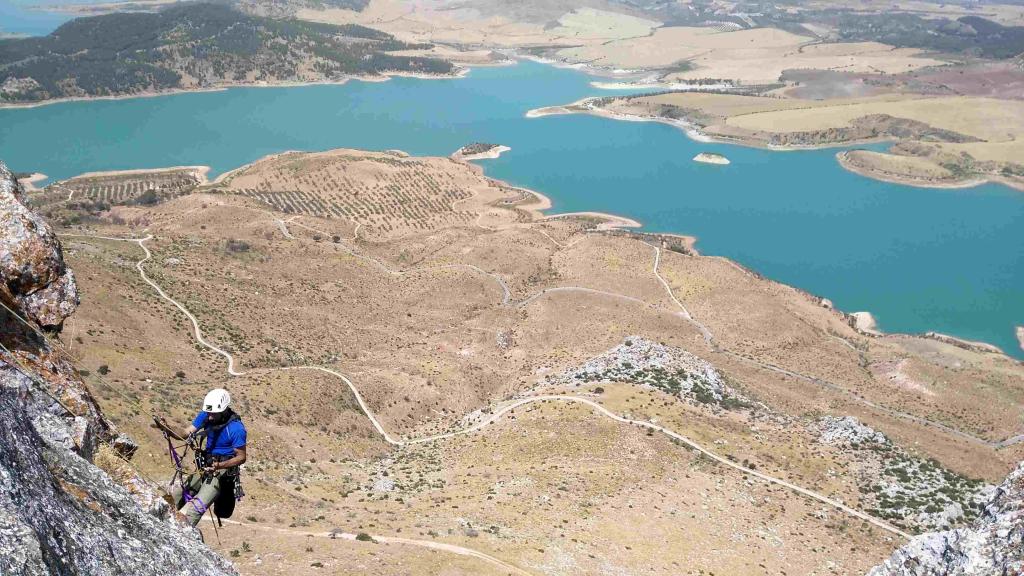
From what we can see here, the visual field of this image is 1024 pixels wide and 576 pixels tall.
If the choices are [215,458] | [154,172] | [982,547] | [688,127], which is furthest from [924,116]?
[215,458]

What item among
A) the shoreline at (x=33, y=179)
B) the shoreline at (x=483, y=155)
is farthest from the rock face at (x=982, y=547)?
the shoreline at (x=33, y=179)

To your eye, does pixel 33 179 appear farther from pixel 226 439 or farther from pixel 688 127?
pixel 688 127

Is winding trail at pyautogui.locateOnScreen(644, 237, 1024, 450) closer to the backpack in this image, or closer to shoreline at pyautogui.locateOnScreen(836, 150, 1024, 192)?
the backpack

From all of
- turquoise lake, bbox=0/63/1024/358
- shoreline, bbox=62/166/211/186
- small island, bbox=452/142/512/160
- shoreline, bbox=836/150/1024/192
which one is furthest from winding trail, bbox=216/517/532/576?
shoreline, bbox=836/150/1024/192

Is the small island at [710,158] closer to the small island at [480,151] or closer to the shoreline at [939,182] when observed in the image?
the shoreline at [939,182]

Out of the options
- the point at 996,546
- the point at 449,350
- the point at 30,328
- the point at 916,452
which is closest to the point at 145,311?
the point at 449,350

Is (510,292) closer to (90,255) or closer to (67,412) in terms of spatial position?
(90,255)
